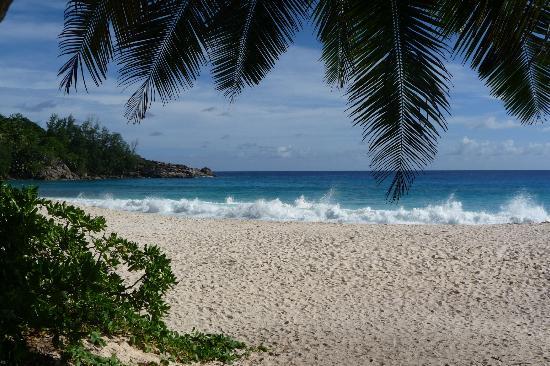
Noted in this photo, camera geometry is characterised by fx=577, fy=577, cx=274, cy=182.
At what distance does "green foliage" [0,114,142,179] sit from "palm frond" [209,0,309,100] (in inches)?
2173

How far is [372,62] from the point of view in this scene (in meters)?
2.65

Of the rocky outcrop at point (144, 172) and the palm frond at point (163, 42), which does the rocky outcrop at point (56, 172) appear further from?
the palm frond at point (163, 42)

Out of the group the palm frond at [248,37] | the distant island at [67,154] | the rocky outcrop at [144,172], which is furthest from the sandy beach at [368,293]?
the rocky outcrop at [144,172]

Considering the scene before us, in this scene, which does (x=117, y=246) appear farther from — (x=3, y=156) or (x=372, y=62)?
(x=3, y=156)

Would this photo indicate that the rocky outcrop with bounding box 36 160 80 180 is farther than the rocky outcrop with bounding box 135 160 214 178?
No

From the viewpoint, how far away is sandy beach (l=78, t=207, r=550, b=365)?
5738mm

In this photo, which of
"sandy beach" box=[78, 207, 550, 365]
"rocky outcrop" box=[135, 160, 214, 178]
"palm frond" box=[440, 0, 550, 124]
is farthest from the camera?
"rocky outcrop" box=[135, 160, 214, 178]

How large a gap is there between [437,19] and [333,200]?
34478 millimetres

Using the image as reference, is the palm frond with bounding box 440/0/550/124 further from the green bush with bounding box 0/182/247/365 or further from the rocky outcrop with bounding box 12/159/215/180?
the rocky outcrop with bounding box 12/159/215/180

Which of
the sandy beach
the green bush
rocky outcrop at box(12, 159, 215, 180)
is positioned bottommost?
the sandy beach

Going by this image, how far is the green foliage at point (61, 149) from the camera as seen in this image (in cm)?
5797

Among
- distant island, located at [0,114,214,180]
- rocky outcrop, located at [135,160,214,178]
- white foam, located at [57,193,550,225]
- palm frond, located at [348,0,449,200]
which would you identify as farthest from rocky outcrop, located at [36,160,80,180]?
palm frond, located at [348,0,449,200]

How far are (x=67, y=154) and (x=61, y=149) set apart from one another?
1011 millimetres

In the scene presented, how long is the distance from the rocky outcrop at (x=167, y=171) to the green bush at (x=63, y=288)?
7605 cm
